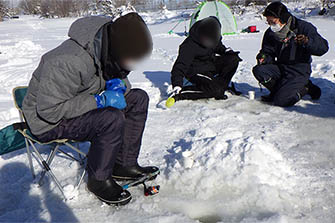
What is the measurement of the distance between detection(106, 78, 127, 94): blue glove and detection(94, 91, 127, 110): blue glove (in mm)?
54

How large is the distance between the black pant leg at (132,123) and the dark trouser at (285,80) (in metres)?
2.31

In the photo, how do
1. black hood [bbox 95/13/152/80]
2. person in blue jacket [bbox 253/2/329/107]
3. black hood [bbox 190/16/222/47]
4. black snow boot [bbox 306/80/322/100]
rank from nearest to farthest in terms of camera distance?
black hood [bbox 95/13/152/80], person in blue jacket [bbox 253/2/329/107], black snow boot [bbox 306/80/322/100], black hood [bbox 190/16/222/47]

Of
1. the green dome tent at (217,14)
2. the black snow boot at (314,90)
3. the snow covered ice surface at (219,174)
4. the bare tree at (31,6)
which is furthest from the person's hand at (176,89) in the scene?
the bare tree at (31,6)

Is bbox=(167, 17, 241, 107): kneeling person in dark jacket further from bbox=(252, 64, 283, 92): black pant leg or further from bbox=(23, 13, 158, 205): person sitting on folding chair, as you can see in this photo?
bbox=(23, 13, 158, 205): person sitting on folding chair

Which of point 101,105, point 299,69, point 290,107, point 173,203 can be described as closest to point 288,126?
point 290,107

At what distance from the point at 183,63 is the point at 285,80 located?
1.44m

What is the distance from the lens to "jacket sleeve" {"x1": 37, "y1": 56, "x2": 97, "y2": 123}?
6.23ft

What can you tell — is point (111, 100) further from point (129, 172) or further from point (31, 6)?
point (31, 6)

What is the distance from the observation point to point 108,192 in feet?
7.27

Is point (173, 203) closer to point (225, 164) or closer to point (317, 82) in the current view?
point (225, 164)

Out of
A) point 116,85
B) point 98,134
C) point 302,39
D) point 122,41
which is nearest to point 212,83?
point 302,39

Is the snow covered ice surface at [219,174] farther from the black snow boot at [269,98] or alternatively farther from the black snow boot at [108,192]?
the black snow boot at [269,98]

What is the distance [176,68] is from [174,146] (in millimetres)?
1626

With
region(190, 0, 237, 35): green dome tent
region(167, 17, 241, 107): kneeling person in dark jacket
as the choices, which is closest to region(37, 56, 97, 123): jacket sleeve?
region(167, 17, 241, 107): kneeling person in dark jacket
